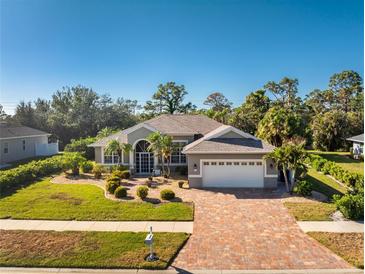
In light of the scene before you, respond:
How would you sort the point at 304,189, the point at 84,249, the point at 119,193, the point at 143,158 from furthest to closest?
the point at 143,158 → the point at 304,189 → the point at 119,193 → the point at 84,249

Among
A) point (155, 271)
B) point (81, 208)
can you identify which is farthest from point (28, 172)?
point (155, 271)

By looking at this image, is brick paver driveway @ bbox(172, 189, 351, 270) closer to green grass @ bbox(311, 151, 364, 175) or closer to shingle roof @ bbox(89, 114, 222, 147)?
shingle roof @ bbox(89, 114, 222, 147)

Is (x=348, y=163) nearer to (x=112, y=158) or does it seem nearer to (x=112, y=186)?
(x=112, y=158)

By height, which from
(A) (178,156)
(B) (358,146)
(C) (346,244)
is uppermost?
(B) (358,146)

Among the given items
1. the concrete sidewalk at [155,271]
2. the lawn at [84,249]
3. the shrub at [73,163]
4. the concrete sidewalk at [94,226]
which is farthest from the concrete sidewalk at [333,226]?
the shrub at [73,163]

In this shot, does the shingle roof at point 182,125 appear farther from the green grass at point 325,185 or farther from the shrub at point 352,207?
the shrub at point 352,207

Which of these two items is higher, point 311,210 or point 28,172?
point 28,172

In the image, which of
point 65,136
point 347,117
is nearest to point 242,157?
point 347,117
